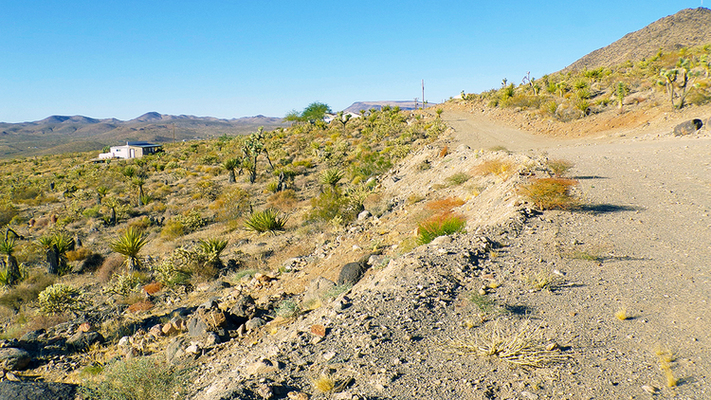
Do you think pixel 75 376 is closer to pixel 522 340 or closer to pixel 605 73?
pixel 522 340

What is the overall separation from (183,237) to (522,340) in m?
15.7

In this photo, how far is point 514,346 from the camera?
4.51m

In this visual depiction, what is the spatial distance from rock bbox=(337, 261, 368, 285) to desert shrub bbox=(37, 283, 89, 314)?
6.54 m

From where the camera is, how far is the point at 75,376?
6.63m

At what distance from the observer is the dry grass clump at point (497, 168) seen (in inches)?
500

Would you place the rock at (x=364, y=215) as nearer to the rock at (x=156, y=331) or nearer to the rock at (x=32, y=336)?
the rock at (x=156, y=331)

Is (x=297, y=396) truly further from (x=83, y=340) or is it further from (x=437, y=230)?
(x=83, y=340)

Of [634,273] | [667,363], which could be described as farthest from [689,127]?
[667,363]

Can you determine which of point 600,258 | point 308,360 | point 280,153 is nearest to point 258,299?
point 308,360

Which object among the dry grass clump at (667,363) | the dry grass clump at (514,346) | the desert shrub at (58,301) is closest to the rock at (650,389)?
the dry grass clump at (667,363)

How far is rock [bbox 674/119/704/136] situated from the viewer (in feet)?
61.0

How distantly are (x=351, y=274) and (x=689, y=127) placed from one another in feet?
62.4

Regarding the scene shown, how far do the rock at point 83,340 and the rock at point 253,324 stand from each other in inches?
126

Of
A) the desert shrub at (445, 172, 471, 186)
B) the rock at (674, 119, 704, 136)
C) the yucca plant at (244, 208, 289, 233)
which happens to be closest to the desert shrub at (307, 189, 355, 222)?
the yucca plant at (244, 208, 289, 233)
